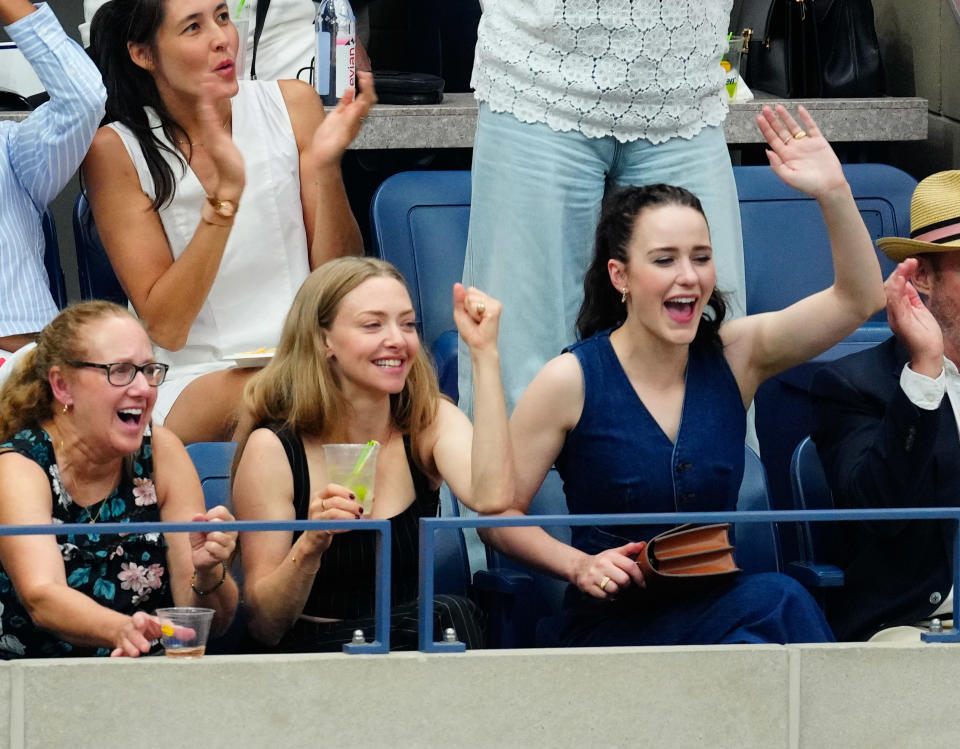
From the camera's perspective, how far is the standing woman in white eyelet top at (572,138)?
307cm

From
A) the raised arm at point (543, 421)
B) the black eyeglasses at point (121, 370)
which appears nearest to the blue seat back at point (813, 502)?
the raised arm at point (543, 421)

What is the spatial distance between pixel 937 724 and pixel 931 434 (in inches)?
19.3

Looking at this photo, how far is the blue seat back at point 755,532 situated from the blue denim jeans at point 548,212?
0.31 metres

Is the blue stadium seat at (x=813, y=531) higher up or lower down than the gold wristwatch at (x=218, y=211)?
lower down

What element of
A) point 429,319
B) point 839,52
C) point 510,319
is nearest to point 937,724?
point 510,319

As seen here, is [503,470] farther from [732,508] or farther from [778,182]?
[778,182]

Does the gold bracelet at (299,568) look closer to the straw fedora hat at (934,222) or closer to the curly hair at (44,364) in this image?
the curly hair at (44,364)

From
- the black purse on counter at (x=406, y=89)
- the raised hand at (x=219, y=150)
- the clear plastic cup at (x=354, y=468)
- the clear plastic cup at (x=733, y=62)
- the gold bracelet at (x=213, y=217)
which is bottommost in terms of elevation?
the clear plastic cup at (x=354, y=468)

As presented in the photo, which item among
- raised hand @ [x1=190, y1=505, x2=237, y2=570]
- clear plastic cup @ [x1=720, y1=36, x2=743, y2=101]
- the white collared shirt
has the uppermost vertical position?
clear plastic cup @ [x1=720, y1=36, x2=743, y2=101]

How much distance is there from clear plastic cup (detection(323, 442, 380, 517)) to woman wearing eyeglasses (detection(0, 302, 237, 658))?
20cm

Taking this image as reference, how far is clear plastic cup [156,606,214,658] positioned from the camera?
2.22 m

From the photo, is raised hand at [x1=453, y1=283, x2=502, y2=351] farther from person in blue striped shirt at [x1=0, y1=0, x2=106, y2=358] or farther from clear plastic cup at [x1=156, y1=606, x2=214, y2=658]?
person in blue striped shirt at [x1=0, y1=0, x2=106, y2=358]

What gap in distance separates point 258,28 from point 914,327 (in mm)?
1971

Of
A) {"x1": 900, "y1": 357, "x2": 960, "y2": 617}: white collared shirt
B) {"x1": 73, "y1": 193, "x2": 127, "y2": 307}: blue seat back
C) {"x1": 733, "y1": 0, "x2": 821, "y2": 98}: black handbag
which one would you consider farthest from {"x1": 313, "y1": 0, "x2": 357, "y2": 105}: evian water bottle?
{"x1": 900, "y1": 357, "x2": 960, "y2": 617}: white collared shirt
